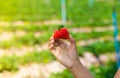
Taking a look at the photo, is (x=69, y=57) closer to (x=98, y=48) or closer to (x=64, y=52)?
(x=64, y=52)

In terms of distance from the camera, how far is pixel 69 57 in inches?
164

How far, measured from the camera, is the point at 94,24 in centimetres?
1562

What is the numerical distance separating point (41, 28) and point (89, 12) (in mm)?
5330

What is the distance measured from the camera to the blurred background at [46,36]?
8.95 meters

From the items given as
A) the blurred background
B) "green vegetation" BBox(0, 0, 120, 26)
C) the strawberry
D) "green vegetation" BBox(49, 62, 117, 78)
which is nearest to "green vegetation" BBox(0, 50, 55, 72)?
the blurred background

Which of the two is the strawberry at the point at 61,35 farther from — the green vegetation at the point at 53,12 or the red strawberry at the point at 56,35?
the green vegetation at the point at 53,12

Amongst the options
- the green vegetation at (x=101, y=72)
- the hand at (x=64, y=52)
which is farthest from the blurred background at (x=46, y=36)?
the hand at (x=64, y=52)

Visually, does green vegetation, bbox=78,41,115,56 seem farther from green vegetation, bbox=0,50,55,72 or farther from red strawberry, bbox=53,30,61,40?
red strawberry, bbox=53,30,61,40

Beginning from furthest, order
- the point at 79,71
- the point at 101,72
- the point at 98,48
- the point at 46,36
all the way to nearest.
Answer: the point at 46,36 < the point at 98,48 < the point at 101,72 < the point at 79,71

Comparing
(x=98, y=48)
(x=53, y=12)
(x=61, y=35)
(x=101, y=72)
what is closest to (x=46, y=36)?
(x=98, y=48)

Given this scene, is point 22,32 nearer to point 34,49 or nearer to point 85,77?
point 34,49

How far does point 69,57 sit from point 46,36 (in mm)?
7825

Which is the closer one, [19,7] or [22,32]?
[22,32]

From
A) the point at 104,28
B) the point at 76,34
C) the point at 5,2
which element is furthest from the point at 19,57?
the point at 5,2
